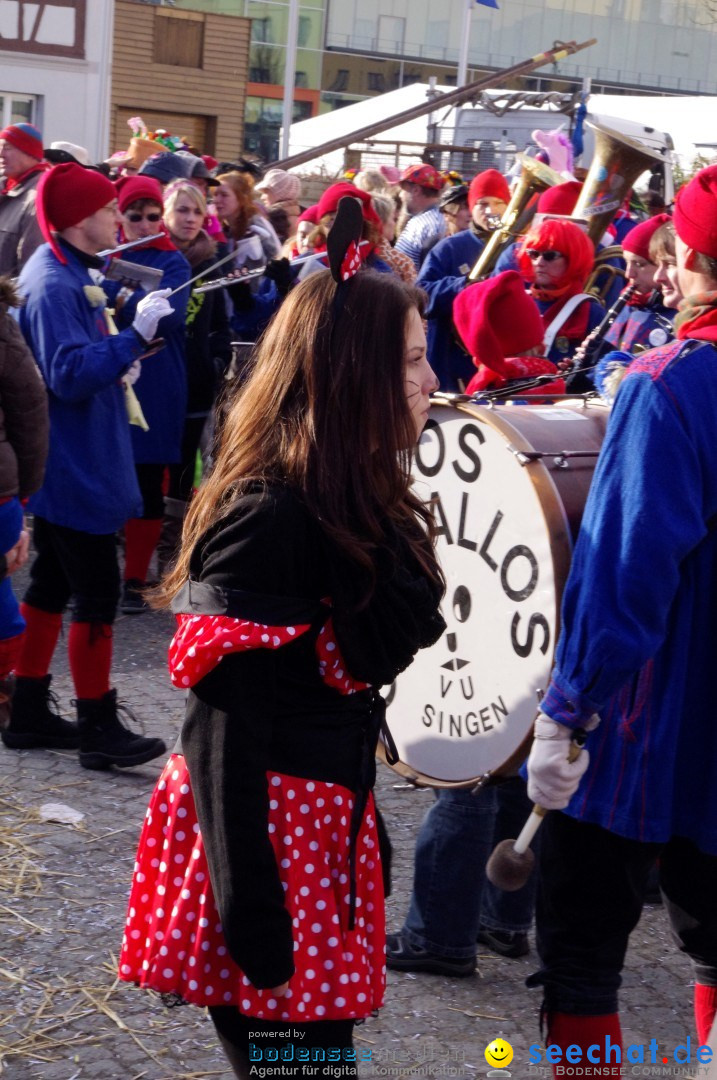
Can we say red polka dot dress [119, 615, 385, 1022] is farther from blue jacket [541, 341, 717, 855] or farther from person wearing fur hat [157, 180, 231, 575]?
person wearing fur hat [157, 180, 231, 575]

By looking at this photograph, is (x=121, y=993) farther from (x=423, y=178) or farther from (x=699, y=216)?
(x=423, y=178)

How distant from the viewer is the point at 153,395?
20.7 ft

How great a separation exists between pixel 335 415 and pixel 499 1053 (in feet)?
5.57

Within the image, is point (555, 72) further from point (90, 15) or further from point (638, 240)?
point (638, 240)

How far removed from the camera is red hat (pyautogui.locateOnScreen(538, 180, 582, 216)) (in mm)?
6518

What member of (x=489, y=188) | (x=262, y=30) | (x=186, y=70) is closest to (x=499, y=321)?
(x=489, y=188)

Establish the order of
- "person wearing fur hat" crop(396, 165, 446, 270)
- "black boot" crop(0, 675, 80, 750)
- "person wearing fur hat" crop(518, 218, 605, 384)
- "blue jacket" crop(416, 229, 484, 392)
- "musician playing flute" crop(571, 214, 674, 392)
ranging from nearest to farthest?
"musician playing flute" crop(571, 214, 674, 392)
"black boot" crop(0, 675, 80, 750)
"person wearing fur hat" crop(518, 218, 605, 384)
"blue jacket" crop(416, 229, 484, 392)
"person wearing fur hat" crop(396, 165, 446, 270)

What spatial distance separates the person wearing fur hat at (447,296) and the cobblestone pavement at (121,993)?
2576 mm

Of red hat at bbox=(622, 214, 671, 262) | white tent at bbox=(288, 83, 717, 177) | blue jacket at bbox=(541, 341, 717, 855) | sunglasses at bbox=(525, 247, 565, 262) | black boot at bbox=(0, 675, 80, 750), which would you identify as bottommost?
black boot at bbox=(0, 675, 80, 750)

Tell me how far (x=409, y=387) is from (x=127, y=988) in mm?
1810

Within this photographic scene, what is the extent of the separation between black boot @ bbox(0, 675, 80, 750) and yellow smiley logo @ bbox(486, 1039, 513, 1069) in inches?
80.8

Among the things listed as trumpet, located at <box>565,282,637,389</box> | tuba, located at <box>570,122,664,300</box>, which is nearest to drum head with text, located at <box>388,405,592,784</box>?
trumpet, located at <box>565,282,637,389</box>

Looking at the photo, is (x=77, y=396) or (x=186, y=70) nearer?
(x=77, y=396)

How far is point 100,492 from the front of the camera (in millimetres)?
4379
